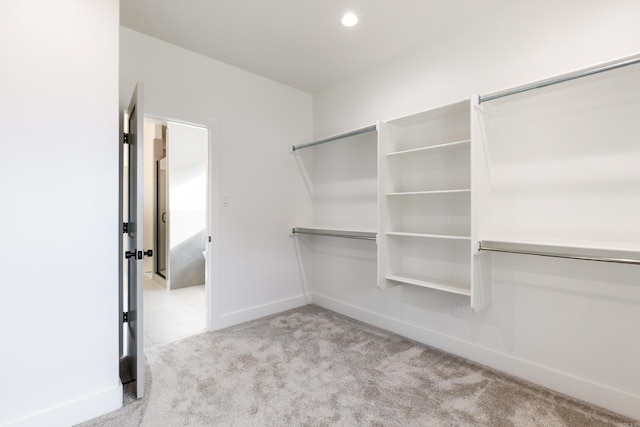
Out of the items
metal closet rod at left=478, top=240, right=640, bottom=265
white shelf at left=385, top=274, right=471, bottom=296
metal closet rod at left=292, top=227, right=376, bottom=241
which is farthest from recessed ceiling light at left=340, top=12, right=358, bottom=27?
white shelf at left=385, top=274, right=471, bottom=296

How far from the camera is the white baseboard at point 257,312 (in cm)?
314

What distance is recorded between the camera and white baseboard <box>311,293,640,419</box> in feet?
6.04

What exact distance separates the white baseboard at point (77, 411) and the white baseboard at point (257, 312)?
1213 mm

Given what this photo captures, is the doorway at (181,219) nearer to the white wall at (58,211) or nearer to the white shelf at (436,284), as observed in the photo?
the white wall at (58,211)

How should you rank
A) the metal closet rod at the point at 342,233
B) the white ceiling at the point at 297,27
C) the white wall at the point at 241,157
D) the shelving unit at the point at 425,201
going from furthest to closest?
the metal closet rod at the point at 342,233 < the white wall at the point at 241,157 < the shelving unit at the point at 425,201 < the white ceiling at the point at 297,27

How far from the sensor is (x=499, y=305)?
231 centimetres

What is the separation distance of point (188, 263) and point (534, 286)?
4.59 metres

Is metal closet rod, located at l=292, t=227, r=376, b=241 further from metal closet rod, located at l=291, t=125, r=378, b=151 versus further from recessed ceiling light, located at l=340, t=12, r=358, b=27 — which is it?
recessed ceiling light, located at l=340, t=12, r=358, b=27

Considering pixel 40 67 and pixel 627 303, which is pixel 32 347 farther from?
pixel 627 303

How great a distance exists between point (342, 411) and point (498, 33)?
288cm

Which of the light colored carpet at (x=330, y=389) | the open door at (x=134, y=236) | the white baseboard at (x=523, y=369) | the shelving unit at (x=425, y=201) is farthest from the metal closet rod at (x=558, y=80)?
the open door at (x=134, y=236)

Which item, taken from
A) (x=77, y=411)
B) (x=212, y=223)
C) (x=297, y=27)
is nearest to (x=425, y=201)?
(x=297, y=27)

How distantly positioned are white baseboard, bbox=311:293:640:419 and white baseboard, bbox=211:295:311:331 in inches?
36.6

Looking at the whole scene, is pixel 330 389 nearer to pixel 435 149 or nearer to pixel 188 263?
pixel 435 149
